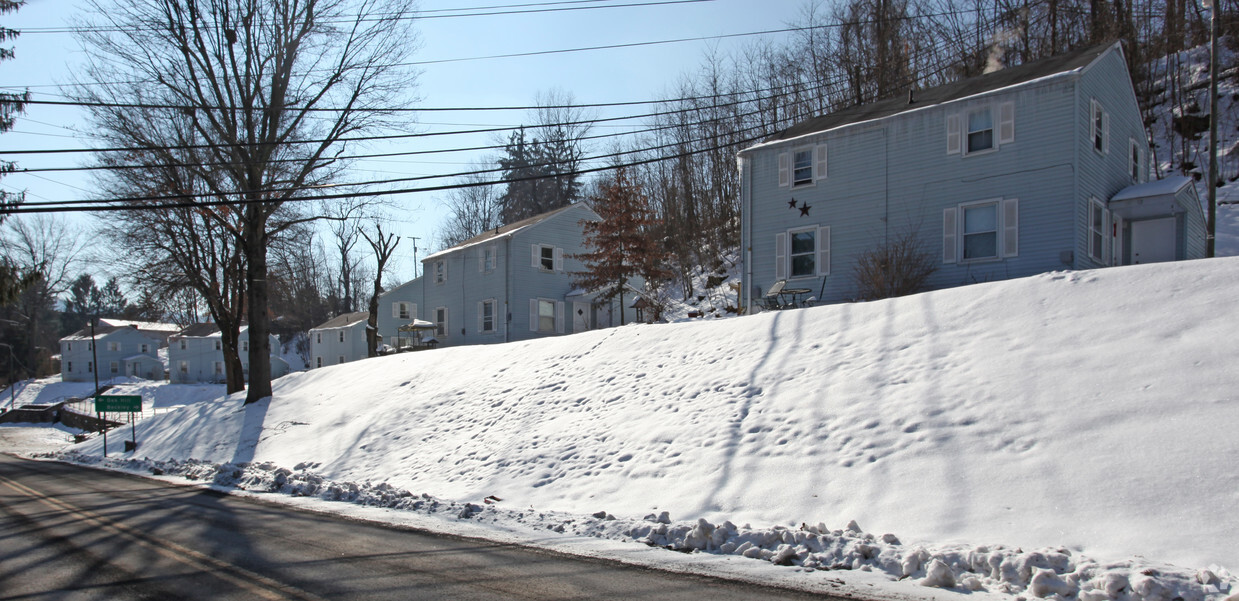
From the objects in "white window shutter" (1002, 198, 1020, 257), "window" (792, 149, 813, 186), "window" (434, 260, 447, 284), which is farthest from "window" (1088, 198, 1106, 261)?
"window" (434, 260, 447, 284)

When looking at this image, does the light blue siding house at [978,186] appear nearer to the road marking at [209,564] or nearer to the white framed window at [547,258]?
the white framed window at [547,258]

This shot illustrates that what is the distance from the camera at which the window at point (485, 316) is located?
34156 mm

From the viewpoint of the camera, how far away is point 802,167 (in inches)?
897

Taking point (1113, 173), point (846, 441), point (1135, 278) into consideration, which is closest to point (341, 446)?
point (846, 441)

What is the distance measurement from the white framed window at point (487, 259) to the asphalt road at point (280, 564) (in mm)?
23476

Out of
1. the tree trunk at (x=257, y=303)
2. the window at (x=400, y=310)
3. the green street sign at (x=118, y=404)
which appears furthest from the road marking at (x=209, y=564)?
the window at (x=400, y=310)

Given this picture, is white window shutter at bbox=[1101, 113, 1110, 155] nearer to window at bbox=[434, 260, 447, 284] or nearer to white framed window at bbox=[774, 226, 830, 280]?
white framed window at bbox=[774, 226, 830, 280]

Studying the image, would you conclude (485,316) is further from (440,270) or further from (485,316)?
(440,270)

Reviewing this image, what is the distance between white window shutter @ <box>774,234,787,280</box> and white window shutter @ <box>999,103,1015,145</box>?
21.5ft

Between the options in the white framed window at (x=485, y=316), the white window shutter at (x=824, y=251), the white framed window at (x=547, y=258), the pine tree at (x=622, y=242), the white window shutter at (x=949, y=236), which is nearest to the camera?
the white window shutter at (x=949, y=236)

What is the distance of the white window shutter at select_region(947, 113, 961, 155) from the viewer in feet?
64.8

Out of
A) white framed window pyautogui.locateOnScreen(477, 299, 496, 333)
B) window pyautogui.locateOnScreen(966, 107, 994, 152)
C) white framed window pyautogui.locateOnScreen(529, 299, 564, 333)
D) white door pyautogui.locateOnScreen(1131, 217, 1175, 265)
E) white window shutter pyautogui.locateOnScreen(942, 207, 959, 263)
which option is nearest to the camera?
window pyautogui.locateOnScreen(966, 107, 994, 152)

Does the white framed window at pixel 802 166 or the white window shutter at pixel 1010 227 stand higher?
the white framed window at pixel 802 166

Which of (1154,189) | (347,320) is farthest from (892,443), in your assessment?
(347,320)
